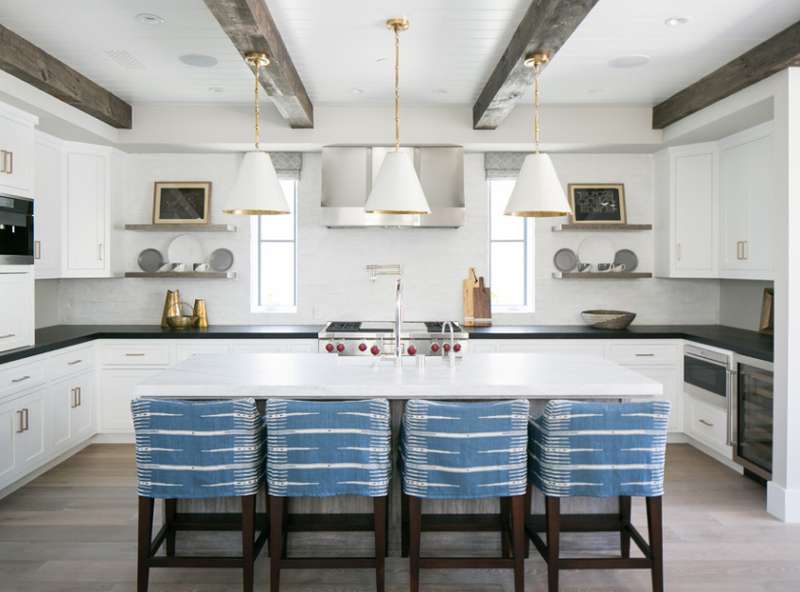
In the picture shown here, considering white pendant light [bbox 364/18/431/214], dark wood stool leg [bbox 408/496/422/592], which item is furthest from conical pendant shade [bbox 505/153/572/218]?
dark wood stool leg [bbox 408/496/422/592]

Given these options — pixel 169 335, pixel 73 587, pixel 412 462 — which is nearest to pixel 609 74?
pixel 412 462

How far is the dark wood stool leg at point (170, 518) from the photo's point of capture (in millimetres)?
2740

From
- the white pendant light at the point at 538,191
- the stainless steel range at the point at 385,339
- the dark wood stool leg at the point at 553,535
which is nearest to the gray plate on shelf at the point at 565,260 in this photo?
the stainless steel range at the point at 385,339

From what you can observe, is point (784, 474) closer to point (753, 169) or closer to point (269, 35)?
point (753, 169)

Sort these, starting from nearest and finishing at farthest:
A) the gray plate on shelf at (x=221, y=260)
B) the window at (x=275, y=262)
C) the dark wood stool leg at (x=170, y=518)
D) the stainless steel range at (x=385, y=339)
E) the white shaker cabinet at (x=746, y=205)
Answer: the dark wood stool leg at (x=170, y=518) → the white shaker cabinet at (x=746, y=205) → the stainless steel range at (x=385, y=339) → the gray plate on shelf at (x=221, y=260) → the window at (x=275, y=262)

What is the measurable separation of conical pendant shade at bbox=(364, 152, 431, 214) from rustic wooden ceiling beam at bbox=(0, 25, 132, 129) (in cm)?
224

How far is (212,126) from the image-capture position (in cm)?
483

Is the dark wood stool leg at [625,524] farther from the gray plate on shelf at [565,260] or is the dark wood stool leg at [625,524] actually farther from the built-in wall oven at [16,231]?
the built-in wall oven at [16,231]

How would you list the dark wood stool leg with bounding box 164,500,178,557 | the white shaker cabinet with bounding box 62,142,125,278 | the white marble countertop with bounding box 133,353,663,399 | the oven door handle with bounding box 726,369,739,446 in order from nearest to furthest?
the white marble countertop with bounding box 133,353,663,399 < the dark wood stool leg with bounding box 164,500,178,557 < the oven door handle with bounding box 726,369,739,446 < the white shaker cabinet with bounding box 62,142,125,278

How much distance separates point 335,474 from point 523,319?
337 cm

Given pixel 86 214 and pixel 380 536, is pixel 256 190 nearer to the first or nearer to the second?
pixel 380 536

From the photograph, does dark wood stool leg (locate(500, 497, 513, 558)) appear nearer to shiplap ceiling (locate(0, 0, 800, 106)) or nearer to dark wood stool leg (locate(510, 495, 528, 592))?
dark wood stool leg (locate(510, 495, 528, 592))

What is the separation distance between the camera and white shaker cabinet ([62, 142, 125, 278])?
4.70 metres

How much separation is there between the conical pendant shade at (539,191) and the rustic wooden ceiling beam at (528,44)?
25.4 inches
